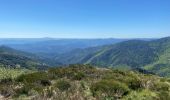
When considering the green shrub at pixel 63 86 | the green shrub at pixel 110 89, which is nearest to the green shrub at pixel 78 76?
the green shrub at pixel 63 86

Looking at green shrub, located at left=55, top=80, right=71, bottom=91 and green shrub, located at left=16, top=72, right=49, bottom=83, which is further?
green shrub, located at left=16, top=72, right=49, bottom=83

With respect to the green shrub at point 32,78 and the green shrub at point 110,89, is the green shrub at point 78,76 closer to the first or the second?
the green shrub at point 32,78

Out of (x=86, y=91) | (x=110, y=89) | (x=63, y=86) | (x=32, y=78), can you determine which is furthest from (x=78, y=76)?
(x=110, y=89)

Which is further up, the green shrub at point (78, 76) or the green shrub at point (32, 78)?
the green shrub at point (32, 78)

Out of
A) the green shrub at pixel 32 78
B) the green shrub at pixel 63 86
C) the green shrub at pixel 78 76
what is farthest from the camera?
the green shrub at pixel 78 76

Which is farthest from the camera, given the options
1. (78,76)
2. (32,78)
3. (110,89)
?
(78,76)

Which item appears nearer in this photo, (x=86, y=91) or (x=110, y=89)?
(x=110, y=89)

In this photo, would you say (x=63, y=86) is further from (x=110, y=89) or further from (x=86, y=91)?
(x=110, y=89)

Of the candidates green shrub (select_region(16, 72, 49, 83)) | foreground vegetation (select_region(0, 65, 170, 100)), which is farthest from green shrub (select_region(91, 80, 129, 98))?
green shrub (select_region(16, 72, 49, 83))

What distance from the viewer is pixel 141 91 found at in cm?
1867

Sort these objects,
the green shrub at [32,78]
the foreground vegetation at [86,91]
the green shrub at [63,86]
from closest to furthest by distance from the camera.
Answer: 1. the foreground vegetation at [86,91]
2. the green shrub at [63,86]
3. the green shrub at [32,78]

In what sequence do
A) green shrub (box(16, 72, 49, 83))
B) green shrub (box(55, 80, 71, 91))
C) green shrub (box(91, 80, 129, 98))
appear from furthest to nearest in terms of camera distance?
green shrub (box(16, 72, 49, 83))
green shrub (box(55, 80, 71, 91))
green shrub (box(91, 80, 129, 98))

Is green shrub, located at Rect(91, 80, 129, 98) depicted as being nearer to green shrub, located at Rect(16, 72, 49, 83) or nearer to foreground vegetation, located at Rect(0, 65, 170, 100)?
foreground vegetation, located at Rect(0, 65, 170, 100)

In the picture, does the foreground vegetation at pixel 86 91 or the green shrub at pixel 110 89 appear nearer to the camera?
the foreground vegetation at pixel 86 91
